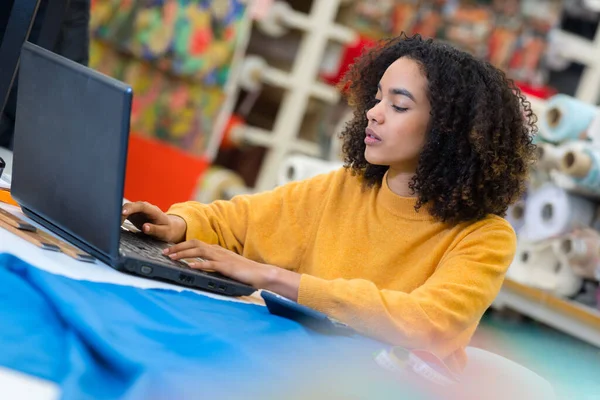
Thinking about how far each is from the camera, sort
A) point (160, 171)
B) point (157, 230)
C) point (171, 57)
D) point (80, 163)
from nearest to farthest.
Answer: point (80, 163) → point (157, 230) → point (171, 57) → point (160, 171)

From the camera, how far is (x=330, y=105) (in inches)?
139

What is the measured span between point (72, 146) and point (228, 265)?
25 centimetres

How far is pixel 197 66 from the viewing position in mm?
2986

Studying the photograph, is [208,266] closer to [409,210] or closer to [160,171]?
[409,210]

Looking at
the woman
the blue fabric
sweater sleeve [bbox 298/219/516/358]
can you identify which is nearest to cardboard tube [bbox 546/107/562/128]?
the woman

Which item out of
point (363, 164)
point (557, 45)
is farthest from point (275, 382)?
point (557, 45)

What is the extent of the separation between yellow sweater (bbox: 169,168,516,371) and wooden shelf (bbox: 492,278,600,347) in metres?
1.29

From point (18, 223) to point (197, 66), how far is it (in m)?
2.07

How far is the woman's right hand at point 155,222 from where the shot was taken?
3.76 ft

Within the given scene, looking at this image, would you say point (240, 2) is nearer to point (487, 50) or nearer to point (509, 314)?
point (487, 50)

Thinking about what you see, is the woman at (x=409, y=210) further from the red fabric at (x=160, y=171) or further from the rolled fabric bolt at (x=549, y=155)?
the red fabric at (x=160, y=171)

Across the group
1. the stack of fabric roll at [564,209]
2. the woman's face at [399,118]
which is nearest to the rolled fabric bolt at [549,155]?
the stack of fabric roll at [564,209]

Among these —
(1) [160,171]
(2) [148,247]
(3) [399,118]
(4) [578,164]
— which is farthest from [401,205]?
(1) [160,171]

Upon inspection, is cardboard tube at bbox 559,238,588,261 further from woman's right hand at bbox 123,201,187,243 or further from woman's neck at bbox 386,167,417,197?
woman's right hand at bbox 123,201,187,243
